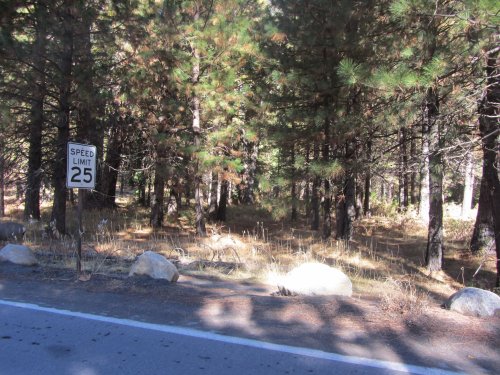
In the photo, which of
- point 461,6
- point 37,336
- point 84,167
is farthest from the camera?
point 461,6

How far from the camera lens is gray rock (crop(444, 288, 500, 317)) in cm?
570

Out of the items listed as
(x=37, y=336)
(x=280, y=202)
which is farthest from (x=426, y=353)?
(x=280, y=202)

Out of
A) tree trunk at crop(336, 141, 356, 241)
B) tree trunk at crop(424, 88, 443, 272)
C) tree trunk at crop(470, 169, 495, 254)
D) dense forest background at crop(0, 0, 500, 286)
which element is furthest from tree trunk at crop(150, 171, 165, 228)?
tree trunk at crop(470, 169, 495, 254)

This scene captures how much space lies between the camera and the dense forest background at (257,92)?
948cm

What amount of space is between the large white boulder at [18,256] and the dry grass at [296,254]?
2.13 feet

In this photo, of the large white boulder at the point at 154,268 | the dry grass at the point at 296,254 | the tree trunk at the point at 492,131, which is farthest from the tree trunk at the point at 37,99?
the tree trunk at the point at 492,131

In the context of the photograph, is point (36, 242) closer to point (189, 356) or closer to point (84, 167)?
point (84, 167)

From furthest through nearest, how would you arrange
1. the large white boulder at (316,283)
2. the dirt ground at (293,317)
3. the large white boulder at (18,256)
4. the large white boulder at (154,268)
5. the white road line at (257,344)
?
1. the large white boulder at (18,256)
2. the large white boulder at (154,268)
3. the large white boulder at (316,283)
4. the dirt ground at (293,317)
5. the white road line at (257,344)

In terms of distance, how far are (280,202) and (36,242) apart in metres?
7.31

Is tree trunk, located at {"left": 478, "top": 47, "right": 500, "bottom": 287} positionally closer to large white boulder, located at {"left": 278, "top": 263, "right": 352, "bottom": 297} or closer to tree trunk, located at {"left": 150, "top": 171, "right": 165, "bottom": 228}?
large white boulder, located at {"left": 278, "top": 263, "right": 352, "bottom": 297}

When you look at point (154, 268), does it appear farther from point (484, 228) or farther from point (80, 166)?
point (484, 228)

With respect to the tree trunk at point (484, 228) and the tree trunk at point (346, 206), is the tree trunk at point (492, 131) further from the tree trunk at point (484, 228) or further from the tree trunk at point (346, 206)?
the tree trunk at point (346, 206)

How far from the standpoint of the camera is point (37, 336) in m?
5.07

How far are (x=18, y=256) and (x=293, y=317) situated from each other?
6127 mm
